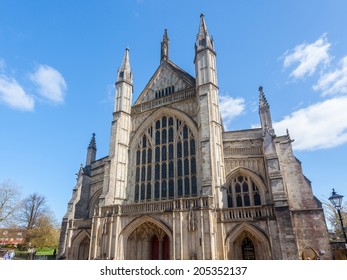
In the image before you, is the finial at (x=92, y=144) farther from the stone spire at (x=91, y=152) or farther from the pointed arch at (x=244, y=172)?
the pointed arch at (x=244, y=172)

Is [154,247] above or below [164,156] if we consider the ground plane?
below

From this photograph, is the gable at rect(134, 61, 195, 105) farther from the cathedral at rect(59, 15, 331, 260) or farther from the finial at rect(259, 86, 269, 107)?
the finial at rect(259, 86, 269, 107)

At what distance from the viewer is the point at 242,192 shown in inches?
747

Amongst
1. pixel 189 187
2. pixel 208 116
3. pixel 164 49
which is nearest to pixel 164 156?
pixel 189 187

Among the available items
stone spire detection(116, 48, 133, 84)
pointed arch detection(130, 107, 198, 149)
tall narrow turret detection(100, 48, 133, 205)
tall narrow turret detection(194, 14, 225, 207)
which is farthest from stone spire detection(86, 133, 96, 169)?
tall narrow turret detection(194, 14, 225, 207)

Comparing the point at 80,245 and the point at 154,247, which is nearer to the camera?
the point at 154,247

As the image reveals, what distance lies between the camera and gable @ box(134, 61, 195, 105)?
79.3 ft

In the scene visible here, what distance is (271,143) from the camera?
18.1 meters

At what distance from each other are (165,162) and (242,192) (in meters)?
6.61

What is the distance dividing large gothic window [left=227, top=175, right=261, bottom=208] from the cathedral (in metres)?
0.07

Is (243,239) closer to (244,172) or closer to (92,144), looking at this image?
(244,172)
